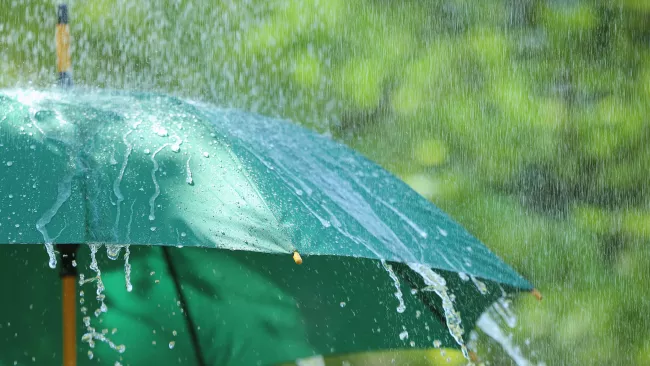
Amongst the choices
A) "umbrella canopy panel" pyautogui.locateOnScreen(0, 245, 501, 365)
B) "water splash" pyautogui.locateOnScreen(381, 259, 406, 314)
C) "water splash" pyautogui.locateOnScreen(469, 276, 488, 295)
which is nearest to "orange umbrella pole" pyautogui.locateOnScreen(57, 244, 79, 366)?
"umbrella canopy panel" pyautogui.locateOnScreen(0, 245, 501, 365)

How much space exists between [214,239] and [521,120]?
3842 millimetres

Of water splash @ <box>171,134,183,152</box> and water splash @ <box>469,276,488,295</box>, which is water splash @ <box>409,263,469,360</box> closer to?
water splash @ <box>469,276,488,295</box>

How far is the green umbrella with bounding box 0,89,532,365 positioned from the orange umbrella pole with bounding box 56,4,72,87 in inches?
2.8

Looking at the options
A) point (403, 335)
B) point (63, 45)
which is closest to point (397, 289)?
point (403, 335)

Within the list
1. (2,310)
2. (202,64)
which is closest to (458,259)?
(2,310)

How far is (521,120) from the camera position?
548cm

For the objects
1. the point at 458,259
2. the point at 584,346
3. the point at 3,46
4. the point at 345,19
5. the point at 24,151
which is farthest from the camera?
the point at 3,46

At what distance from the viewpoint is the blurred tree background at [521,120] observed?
5.41 metres

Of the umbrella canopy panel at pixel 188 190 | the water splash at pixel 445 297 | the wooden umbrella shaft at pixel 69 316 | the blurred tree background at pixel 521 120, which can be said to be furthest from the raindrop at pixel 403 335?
the blurred tree background at pixel 521 120

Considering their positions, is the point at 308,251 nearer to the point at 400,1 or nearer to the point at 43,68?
the point at 400,1

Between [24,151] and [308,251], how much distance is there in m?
0.65

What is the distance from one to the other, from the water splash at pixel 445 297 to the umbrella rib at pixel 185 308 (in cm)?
73

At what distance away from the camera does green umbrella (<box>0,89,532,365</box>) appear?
76.1 inches

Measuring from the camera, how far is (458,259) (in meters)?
2.27
